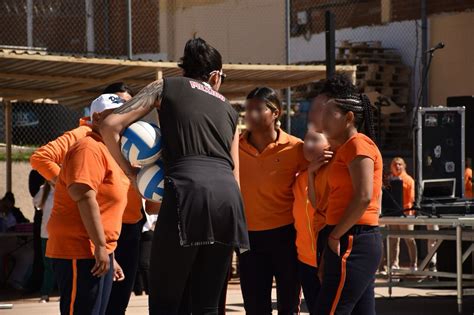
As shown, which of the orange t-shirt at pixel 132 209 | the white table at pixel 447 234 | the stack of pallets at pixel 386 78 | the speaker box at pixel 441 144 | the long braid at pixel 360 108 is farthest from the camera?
the stack of pallets at pixel 386 78

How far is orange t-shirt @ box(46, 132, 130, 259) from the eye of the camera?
599cm

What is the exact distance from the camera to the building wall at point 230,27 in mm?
21531

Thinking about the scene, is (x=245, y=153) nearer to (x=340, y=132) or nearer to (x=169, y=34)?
(x=340, y=132)

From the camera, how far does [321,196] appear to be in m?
6.70

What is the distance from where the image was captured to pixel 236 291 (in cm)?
1333

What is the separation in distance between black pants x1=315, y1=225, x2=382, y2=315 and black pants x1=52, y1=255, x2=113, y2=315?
49.3 inches

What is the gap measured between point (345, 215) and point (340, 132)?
0.53m

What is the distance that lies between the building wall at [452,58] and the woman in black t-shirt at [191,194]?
1554cm

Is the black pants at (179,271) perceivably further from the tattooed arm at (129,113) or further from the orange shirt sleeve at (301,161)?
the orange shirt sleeve at (301,161)

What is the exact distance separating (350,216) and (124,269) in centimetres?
185

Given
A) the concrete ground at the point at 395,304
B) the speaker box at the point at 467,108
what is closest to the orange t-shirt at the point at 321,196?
the concrete ground at the point at 395,304

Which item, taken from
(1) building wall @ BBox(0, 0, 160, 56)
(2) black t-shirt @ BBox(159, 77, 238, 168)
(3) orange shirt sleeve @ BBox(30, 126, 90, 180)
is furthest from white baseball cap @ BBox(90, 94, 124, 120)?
(1) building wall @ BBox(0, 0, 160, 56)

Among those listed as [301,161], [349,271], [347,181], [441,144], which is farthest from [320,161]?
[441,144]

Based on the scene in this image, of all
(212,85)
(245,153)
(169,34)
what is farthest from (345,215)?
(169,34)
